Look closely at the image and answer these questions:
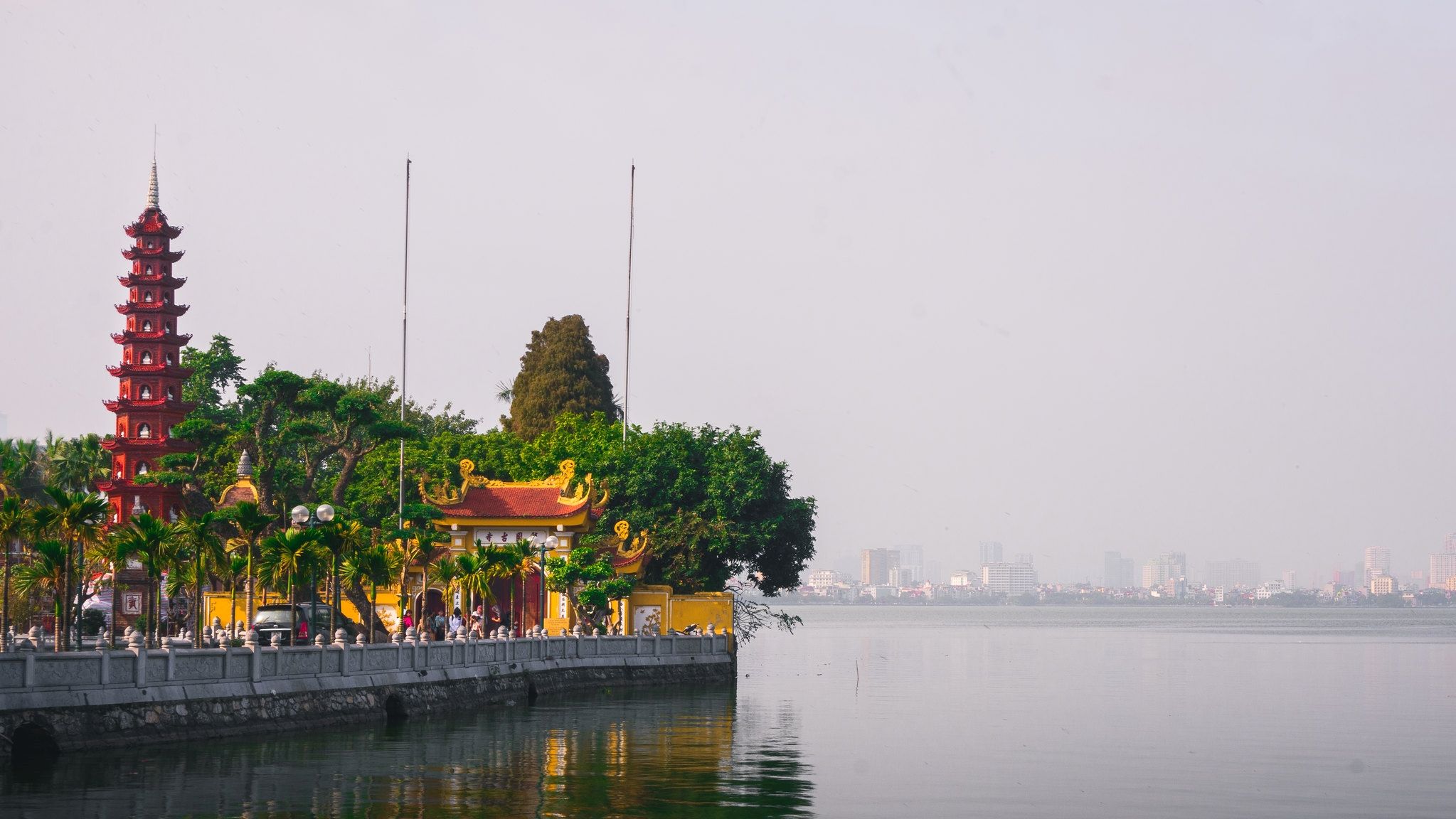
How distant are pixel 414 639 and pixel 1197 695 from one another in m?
34.9

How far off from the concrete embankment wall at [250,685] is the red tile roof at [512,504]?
799 centimetres

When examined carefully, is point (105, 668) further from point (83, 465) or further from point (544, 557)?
point (83, 465)

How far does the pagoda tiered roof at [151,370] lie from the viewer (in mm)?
71125

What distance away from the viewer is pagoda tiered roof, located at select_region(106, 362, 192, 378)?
71.1 m

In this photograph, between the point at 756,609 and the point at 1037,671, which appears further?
the point at 1037,671

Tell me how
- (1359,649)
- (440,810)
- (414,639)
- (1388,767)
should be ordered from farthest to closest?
Result: 1. (1359,649)
2. (414,639)
3. (1388,767)
4. (440,810)

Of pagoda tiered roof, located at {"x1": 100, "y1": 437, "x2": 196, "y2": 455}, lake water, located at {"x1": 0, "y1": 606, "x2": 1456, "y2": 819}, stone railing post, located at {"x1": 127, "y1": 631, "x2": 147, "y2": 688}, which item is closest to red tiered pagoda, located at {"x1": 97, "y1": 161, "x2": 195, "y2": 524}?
pagoda tiered roof, located at {"x1": 100, "y1": 437, "x2": 196, "y2": 455}

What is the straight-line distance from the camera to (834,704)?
193 feet

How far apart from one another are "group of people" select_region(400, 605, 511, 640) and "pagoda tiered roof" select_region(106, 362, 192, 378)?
1688 cm

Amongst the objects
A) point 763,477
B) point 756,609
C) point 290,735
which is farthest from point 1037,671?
point 290,735

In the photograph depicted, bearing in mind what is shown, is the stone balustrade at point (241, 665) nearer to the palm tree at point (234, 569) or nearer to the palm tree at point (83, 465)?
the palm tree at point (234, 569)

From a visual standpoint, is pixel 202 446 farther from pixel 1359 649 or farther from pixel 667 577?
pixel 1359 649

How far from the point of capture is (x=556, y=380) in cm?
9112

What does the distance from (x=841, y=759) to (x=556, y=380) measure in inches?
2126
